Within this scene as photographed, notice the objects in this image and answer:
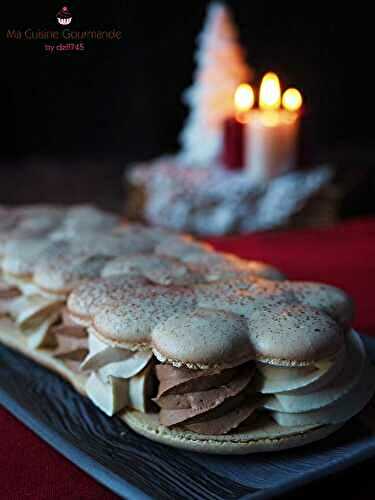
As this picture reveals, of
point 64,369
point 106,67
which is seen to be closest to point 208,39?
point 106,67

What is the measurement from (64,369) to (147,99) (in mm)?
3181

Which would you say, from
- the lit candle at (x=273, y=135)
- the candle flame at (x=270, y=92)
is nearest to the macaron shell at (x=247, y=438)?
A: the candle flame at (x=270, y=92)

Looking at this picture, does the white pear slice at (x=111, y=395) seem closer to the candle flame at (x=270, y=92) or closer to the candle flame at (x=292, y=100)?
→ the candle flame at (x=270, y=92)

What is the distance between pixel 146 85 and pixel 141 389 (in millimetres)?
3360

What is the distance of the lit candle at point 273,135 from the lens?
2.74m

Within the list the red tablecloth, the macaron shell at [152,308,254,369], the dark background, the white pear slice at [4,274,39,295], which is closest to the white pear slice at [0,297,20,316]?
the white pear slice at [4,274,39,295]

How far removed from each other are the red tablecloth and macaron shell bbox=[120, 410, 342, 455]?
0.08m

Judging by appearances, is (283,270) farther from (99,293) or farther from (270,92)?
(270,92)

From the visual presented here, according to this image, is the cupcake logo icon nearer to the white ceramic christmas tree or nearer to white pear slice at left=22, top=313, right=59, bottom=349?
white pear slice at left=22, top=313, right=59, bottom=349

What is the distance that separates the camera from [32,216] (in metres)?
1.68

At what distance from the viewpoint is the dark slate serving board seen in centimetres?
87

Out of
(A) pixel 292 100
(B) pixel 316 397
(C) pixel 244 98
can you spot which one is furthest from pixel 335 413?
(C) pixel 244 98

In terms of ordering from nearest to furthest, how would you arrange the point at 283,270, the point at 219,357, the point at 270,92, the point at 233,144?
the point at 219,357 < the point at 283,270 < the point at 270,92 < the point at 233,144

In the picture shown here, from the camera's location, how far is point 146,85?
4203mm
